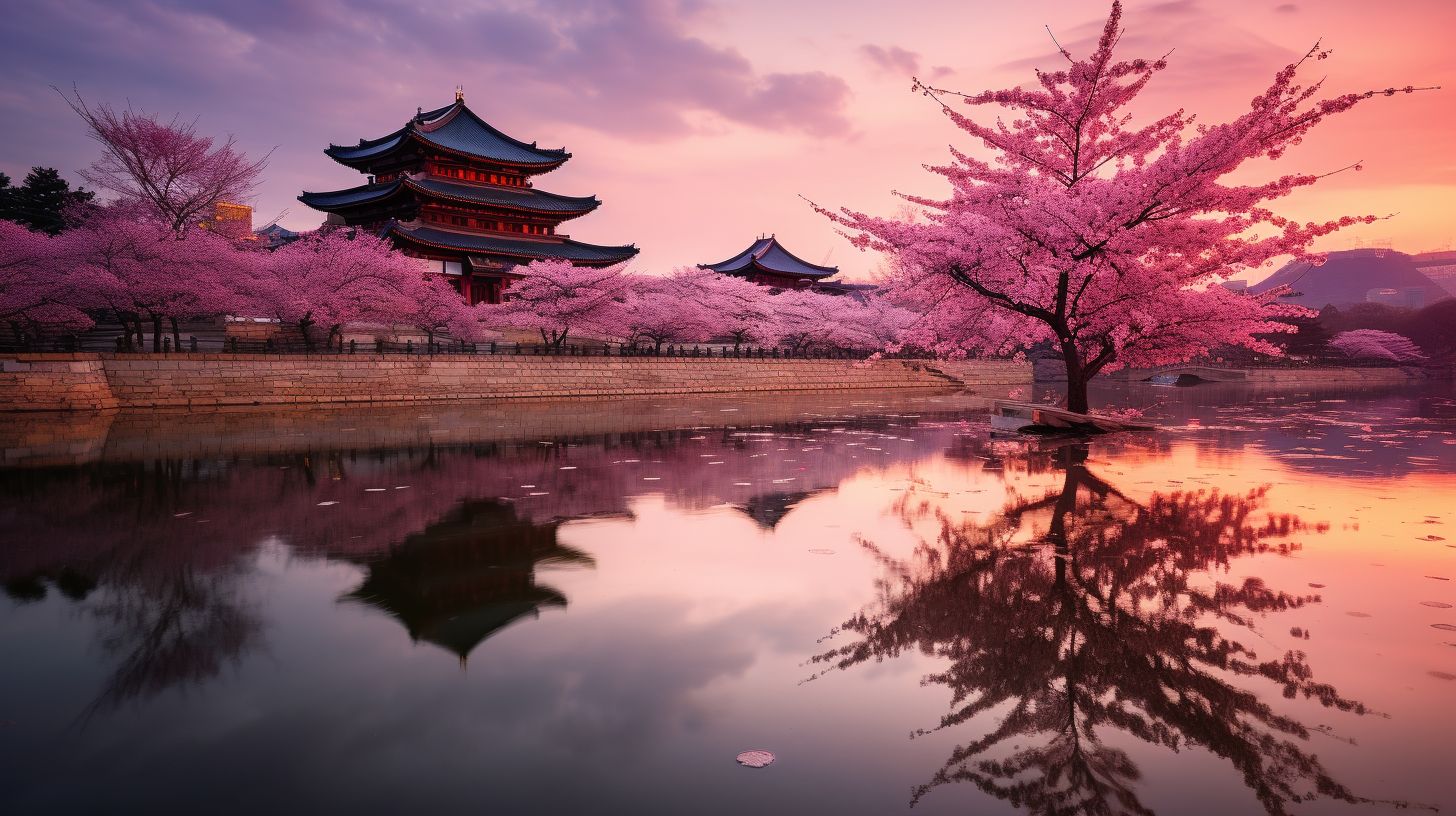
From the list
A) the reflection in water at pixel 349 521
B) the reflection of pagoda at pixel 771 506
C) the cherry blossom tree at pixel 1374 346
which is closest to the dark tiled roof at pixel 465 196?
the reflection in water at pixel 349 521

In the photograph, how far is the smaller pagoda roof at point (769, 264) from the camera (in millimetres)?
70750

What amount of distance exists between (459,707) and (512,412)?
2719 centimetres

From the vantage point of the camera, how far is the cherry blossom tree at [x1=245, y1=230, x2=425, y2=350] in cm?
3550

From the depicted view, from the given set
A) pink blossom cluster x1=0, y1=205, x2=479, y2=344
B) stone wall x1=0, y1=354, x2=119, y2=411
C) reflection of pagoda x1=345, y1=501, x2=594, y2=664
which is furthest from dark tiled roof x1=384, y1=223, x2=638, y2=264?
reflection of pagoda x1=345, y1=501, x2=594, y2=664

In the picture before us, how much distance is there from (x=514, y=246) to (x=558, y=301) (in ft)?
24.6

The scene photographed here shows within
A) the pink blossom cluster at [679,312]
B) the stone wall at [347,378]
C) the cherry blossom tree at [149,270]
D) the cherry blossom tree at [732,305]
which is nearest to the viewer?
the stone wall at [347,378]

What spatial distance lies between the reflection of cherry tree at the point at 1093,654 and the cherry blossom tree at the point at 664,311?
42718 millimetres

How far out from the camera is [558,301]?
46062 mm

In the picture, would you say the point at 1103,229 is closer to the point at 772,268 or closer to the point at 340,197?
the point at 340,197

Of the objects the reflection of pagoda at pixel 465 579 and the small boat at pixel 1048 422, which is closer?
the reflection of pagoda at pixel 465 579

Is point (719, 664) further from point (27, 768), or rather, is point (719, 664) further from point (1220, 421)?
point (1220, 421)

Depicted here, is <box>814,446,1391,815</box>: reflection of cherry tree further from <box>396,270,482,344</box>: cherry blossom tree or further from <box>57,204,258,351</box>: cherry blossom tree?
<box>396,270,482,344</box>: cherry blossom tree

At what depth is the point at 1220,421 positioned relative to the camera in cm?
2827

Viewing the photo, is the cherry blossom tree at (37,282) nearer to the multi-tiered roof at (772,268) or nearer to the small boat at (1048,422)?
the small boat at (1048,422)
